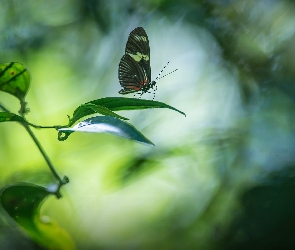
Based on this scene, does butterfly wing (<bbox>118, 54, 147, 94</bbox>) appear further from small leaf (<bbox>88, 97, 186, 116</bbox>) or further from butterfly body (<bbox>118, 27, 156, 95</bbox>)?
small leaf (<bbox>88, 97, 186, 116</bbox>)

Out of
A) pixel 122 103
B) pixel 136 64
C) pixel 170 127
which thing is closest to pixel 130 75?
pixel 136 64

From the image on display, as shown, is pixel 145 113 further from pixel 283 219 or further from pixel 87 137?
pixel 283 219

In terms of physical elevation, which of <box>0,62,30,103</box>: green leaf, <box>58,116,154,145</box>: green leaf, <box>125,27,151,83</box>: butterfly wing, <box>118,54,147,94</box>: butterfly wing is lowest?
<box>58,116,154,145</box>: green leaf

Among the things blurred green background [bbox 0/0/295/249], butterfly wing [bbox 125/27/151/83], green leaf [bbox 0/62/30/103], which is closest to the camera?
green leaf [bbox 0/62/30/103]

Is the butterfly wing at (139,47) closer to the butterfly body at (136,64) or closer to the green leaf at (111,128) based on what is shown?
the butterfly body at (136,64)

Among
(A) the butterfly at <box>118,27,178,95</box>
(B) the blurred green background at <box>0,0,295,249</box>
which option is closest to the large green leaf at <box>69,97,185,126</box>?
(A) the butterfly at <box>118,27,178,95</box>

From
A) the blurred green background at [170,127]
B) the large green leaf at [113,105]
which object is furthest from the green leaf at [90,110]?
the blurred green background at [170,127]

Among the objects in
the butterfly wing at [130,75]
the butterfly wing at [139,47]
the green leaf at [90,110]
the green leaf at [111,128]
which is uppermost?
the butterfly wing at [130,75]

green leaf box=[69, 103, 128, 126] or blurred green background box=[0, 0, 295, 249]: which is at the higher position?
blurred green background box=[0, 0, 295, 249]
